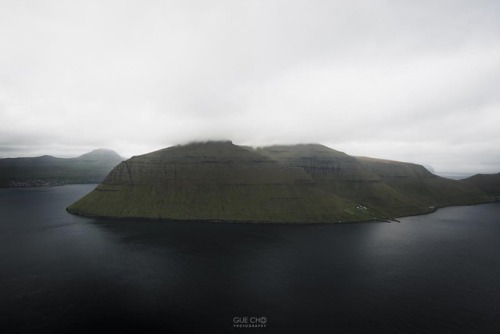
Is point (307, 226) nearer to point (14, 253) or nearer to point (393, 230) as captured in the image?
point (393, 230)

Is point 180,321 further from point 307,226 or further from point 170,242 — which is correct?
point 307,226

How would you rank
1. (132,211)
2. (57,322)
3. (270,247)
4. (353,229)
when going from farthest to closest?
(132,211), (353,229), (270,247), (57,322)

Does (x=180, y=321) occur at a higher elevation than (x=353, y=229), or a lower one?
lower

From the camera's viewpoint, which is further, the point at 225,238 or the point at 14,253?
the point at 225,238

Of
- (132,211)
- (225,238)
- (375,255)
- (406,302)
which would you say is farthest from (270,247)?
(132,211)

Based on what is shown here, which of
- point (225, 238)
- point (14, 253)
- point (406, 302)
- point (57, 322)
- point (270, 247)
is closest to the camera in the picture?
point (57, 322)

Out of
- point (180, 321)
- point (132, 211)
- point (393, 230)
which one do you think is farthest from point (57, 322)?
point (393, 230)
